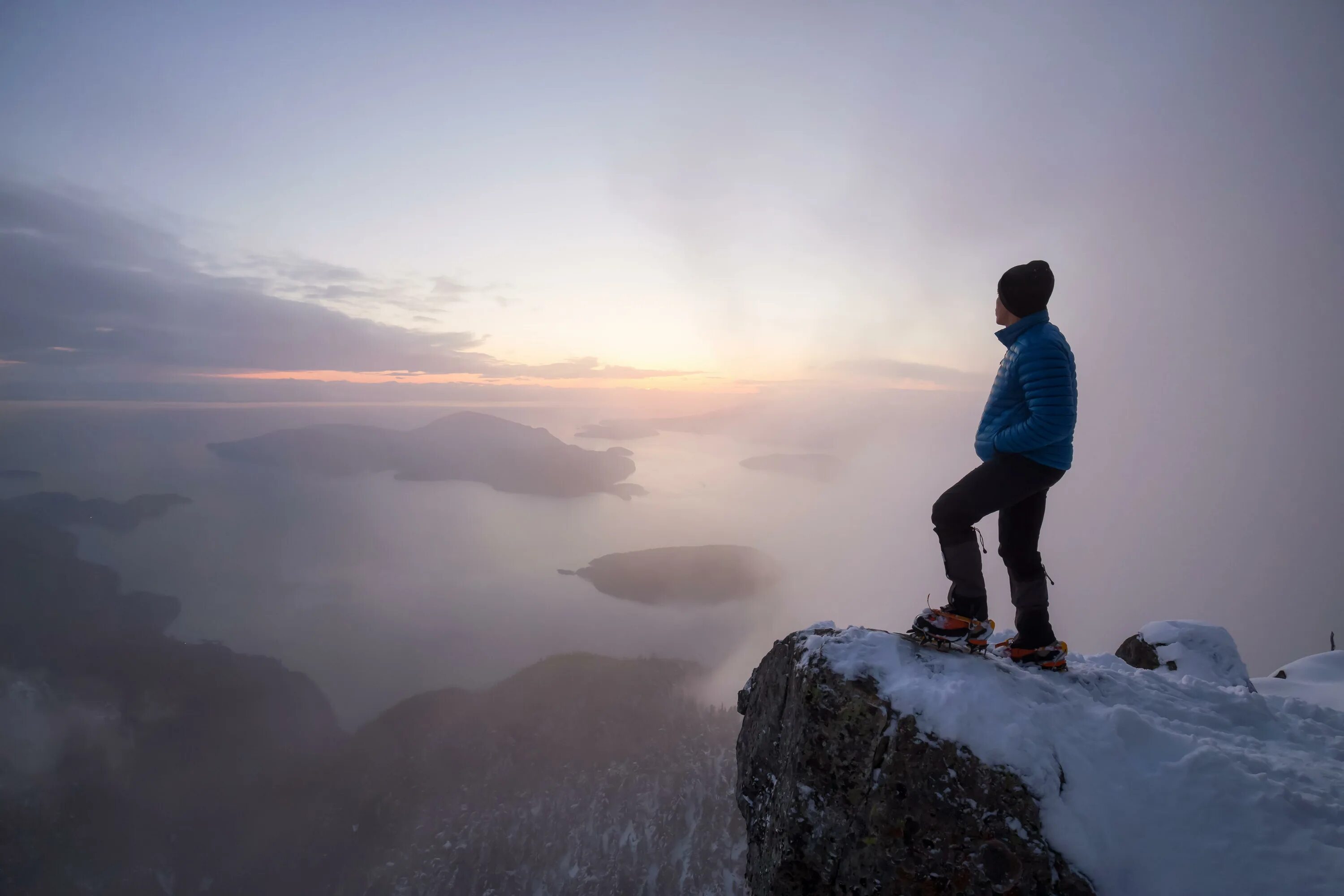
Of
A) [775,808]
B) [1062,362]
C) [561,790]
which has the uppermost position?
[1062,362]

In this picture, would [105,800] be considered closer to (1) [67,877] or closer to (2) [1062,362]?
(1) [67,877]

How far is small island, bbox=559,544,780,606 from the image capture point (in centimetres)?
14650

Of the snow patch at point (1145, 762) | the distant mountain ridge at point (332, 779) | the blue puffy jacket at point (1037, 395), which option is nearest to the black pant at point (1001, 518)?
the blue puffy jacket at point (1037, 395)

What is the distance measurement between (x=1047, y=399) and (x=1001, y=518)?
71.6 inches

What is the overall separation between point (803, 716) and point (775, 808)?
139cm

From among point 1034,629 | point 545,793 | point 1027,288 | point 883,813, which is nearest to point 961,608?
point 1034,629

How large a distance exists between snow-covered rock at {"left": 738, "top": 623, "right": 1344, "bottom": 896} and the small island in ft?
466

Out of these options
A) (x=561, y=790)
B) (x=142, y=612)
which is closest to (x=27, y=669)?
(x=142, y=612)

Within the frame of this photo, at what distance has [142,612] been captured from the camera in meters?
128

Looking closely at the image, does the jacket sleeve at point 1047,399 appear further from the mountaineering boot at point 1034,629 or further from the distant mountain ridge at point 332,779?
the distant mountain ridge at point 332,779

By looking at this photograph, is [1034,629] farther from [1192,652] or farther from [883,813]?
[1192,652]

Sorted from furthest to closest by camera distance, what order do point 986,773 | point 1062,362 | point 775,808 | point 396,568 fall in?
1. point 396,568
2. point 775,808
3. point 1062,362
4. point 986,773

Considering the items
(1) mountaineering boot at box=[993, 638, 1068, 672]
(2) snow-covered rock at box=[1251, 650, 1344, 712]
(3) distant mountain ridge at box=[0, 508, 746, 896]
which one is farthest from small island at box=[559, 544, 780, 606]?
(1) mountaineering boot at box=[993, 638, 1068, 672]

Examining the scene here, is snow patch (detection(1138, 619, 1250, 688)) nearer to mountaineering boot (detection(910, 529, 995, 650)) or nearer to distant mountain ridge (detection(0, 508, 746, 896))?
mountaineering boot (detection(910, 529, 995, 650))
